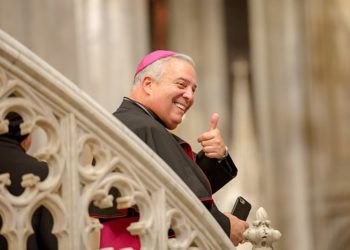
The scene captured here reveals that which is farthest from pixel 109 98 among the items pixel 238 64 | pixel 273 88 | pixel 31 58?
pixel 31 58

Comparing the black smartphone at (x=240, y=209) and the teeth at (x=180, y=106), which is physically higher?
the teeth at (x=180, y=106)

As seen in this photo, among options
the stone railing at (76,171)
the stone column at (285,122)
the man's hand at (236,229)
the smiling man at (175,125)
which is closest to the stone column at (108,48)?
the stone column at (285,122)

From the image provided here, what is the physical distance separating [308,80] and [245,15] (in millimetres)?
5391

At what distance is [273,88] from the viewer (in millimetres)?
12938

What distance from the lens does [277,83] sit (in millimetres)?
12859

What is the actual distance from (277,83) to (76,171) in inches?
377

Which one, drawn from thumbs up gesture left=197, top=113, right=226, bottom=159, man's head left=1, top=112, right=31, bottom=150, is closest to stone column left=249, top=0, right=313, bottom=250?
A: thumbs up gesture left=197, top=113, right=226, bottom=159

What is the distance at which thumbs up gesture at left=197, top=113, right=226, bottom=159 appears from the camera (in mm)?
4441

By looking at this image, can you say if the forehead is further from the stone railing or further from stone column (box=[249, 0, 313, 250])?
stone column (box=[249, 0, 313, 250])

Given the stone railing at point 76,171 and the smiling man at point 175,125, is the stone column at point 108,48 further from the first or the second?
the stone railing at point 76,171

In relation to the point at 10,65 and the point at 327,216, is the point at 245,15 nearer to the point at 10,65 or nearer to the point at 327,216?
the point at 327,216

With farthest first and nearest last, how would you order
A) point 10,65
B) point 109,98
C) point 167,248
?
point 109,98, point 167,248, point 10,65

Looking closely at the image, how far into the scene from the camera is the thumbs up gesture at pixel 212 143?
4.44 meters

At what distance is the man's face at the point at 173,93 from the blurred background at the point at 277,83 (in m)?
5.51
